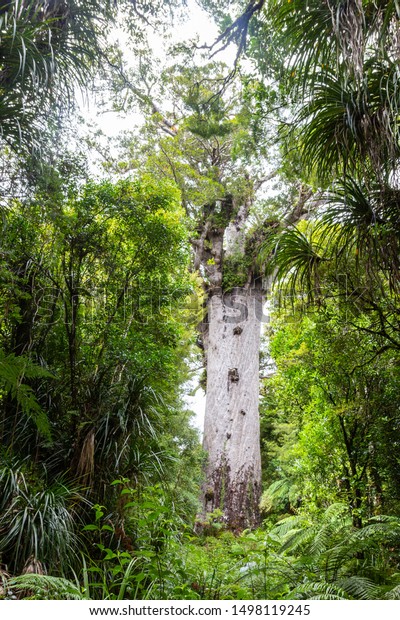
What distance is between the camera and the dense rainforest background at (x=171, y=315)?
2430mm

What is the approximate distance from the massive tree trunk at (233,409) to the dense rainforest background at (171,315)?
0.09 feet

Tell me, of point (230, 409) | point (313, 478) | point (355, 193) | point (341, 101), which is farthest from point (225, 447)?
point (341, 101)

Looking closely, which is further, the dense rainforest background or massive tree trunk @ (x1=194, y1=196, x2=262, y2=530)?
massive tree trunk @ (x1=194, y1=196, x2=262, y2=530)

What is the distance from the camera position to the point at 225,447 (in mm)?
5379

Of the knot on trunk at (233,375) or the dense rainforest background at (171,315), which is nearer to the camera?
the dense rainforest background at (171,315)

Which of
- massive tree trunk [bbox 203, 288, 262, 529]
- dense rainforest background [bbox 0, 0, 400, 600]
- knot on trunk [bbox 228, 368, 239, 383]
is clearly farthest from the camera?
knot on trunk [bbox 228, 368, 239, 383]

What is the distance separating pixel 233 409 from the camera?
18.3 ft

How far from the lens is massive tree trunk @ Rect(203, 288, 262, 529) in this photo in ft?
16.9

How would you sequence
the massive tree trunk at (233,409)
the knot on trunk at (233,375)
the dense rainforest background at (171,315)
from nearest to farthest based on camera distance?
the dense rainforest background at (171,315)
the massive tree trunk at (233,409)
the knot on trunk at (233,375)

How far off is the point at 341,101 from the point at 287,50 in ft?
1.88

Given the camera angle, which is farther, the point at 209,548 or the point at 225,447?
the point at 225,447

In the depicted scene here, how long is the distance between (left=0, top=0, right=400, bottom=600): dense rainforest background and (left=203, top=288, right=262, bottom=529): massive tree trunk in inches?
1.1

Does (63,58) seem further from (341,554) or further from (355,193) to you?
(341,554)

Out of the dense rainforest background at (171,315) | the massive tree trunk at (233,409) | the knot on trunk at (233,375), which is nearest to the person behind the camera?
the dense rainforest background at (171,315)
